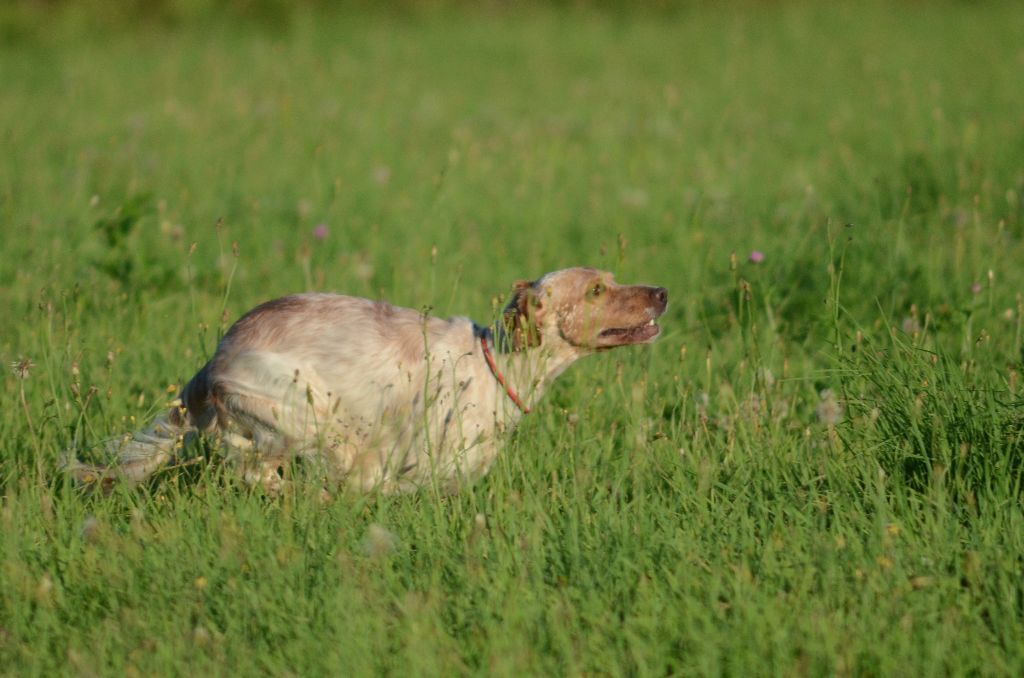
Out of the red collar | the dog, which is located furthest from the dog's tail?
the red collar

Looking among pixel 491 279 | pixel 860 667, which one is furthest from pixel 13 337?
pixel 860 667

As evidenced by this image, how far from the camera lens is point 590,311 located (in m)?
4.48

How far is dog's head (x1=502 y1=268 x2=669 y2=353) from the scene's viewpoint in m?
4.52

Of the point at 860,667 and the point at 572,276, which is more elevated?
the point at 572,276

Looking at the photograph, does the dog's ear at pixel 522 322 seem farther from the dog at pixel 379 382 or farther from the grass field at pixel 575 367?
the grass field at pixel 575 367

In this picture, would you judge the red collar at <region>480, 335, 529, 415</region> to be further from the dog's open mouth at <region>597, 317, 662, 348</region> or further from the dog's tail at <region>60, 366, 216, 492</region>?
the dog's tail at <region>60, 366, 216, 492</region>

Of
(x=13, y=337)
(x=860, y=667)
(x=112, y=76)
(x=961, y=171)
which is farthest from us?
(x=112, y=76)

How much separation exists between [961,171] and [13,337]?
545 cm

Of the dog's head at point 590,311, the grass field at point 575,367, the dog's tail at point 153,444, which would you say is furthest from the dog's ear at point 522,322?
the dog's tail at point 153,444

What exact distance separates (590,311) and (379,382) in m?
0.83

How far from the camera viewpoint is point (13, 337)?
5.43 meters

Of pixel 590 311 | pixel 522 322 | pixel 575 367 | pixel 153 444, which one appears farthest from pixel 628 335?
pixel 153 444

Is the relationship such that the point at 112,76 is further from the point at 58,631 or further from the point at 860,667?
the point at 860,667

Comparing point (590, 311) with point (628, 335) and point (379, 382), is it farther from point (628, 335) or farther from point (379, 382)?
point (379, 382)
